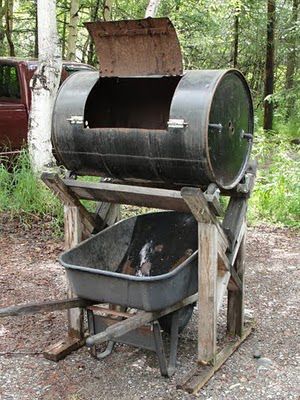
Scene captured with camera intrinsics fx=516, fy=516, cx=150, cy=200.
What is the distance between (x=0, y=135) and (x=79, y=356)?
184 inches

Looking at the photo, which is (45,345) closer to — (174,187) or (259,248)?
(174,187)

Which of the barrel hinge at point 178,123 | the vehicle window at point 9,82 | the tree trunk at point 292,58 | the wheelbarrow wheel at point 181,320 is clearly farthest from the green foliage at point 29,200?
the tree trunk at point 292,58

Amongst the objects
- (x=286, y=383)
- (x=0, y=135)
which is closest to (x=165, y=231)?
(x=286, y=383)

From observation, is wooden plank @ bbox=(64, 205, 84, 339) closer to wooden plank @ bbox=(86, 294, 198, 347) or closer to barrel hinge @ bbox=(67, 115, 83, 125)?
barrel hinge @ bbox=(67, 115, 83, 125)

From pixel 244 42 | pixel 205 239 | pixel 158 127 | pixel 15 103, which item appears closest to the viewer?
pixel 205 239

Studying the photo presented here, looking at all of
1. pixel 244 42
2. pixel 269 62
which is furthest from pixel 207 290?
pixel 244 42

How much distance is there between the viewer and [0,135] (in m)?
7.27

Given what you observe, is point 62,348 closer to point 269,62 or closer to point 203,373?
point 203,373

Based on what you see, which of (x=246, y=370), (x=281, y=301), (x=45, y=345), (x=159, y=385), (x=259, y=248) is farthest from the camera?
(x=259, y=248)

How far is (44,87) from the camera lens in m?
6.13

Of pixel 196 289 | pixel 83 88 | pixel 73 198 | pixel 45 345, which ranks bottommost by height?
pixel 45 345

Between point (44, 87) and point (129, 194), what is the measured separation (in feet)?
11.5

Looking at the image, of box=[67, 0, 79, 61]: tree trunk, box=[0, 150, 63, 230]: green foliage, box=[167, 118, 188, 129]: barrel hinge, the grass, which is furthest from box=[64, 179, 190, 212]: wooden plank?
box=[67, 0, 79, 61]: tree trunk

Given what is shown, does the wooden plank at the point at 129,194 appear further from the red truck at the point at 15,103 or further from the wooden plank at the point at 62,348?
the red truck at the point at 15,103
